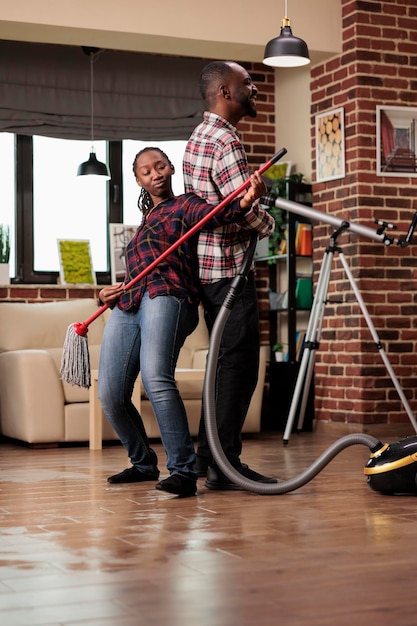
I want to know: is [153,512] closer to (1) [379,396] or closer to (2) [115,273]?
(1) [379,396]

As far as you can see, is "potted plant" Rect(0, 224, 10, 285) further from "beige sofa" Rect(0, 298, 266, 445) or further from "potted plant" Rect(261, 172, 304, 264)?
"potted plant" Rect(261, 172, 304, 264)

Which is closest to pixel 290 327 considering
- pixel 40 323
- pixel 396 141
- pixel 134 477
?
pixel 396 141

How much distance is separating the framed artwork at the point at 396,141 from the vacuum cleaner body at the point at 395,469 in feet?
10.6

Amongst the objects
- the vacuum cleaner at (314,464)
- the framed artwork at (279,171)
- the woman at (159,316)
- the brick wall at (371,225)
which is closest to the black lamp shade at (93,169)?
the framed artwork at (279,171)

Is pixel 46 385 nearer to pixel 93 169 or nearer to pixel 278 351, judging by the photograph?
pixel 93 169

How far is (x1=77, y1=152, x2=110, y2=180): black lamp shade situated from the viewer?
667 cm

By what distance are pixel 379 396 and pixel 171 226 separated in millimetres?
3131

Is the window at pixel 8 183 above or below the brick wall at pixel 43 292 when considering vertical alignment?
above

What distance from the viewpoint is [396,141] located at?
6594 mm

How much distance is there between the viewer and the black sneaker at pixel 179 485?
352cm

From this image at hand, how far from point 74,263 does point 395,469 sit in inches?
153

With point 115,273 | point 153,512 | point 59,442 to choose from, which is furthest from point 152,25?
point 153,512

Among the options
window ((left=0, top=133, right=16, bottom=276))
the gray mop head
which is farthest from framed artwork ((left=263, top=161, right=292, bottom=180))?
the gray mop head

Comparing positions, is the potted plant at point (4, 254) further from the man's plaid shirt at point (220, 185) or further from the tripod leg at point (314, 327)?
the man's plaid shirt at point (220, 185)
